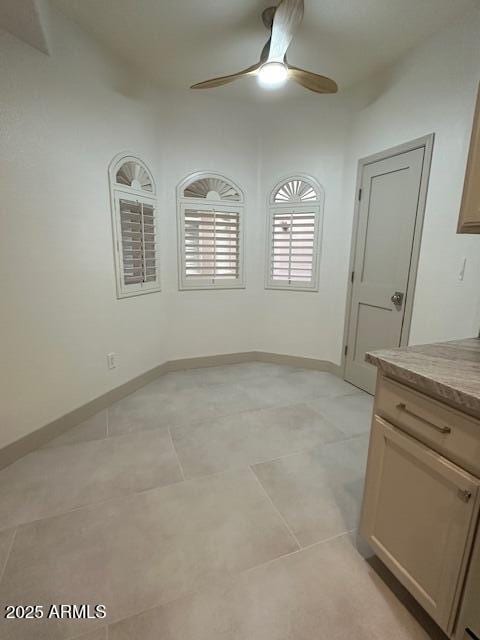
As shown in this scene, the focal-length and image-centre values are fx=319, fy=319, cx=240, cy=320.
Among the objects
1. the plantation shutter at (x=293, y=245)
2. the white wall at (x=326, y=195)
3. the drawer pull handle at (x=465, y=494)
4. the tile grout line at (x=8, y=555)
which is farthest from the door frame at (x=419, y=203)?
the tile grout line at (x=8, y=555)

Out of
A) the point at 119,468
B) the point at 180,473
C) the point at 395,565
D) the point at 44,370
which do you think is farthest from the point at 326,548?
the point at 44,370

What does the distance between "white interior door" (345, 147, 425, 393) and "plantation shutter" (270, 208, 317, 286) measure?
20.7 inches

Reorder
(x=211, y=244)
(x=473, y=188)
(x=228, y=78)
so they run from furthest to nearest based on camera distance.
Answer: (x=211, y=244) → (x=228, y=78) → (x=473, y=188)

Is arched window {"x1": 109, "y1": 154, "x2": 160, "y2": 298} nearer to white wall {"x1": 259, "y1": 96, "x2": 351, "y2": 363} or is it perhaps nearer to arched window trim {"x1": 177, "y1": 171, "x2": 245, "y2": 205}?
arched window trim {"x1": 177, "y1": 171, "x2": 245, "y2": 205}

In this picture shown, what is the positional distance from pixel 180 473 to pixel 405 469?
132 centimetres

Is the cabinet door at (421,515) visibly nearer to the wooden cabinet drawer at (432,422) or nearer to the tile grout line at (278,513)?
the wooden cabinet drawer at (432,422)

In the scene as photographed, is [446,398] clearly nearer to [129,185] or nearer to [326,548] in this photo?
[326,548]

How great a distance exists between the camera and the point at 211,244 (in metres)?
3.48

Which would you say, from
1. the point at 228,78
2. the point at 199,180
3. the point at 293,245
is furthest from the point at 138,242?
the point at 293,245

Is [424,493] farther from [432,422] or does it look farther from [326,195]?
[326,195]

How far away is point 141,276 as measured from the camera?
305 cm

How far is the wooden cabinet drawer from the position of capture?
0.95 m

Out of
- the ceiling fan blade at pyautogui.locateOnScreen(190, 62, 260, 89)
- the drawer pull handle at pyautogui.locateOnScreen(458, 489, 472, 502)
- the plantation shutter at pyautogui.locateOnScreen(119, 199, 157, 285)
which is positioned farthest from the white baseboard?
the ceiling fan blade at pyautogui.locateOnScreen(190, 62, 260, 89)

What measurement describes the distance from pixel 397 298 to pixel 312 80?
5.85 ft
